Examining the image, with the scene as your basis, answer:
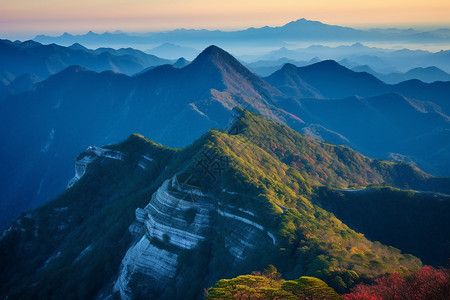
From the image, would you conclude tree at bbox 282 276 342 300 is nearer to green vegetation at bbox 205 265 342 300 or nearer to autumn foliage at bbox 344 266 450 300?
green vegetation at bbox 205 265 342 300

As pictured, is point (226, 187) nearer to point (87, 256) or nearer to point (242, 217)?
point (242, 217)

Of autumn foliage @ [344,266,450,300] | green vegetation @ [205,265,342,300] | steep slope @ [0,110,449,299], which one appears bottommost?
steep slope @ [0,110,449,299]

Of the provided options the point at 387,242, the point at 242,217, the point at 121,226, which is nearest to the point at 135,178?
the point at 121,226

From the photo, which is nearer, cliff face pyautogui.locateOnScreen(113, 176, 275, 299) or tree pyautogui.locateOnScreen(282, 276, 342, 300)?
tree pyautogui.locateOnScreen(282, 276, 342, 300)

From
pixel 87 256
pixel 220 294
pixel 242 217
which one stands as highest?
pixel 220 294

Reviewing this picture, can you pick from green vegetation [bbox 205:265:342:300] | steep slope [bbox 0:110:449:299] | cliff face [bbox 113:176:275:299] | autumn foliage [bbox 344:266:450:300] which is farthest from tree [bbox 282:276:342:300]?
cliff face [bbox 113:176:275:299]

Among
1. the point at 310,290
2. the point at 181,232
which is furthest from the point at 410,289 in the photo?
the point at 181,232

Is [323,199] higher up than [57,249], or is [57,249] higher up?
[323,199]
